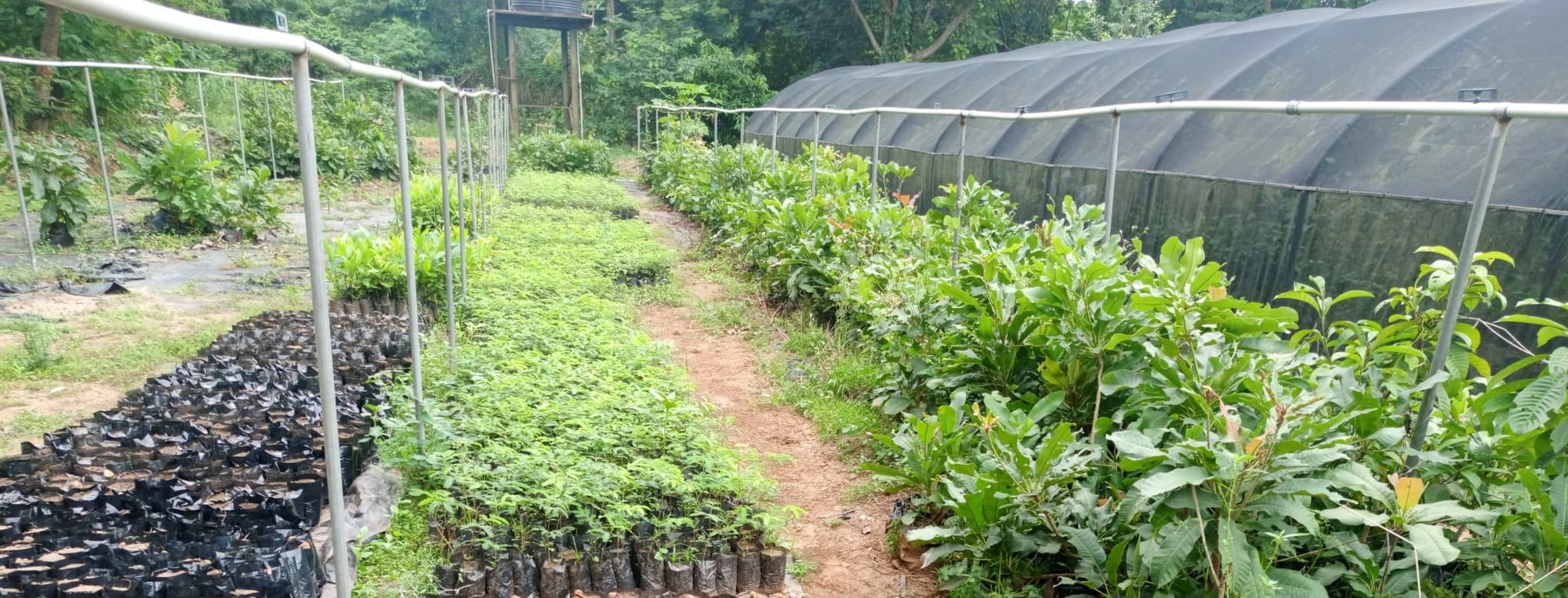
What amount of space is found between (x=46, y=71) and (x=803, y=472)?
14320 millimetres

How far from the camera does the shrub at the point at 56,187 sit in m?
7.38

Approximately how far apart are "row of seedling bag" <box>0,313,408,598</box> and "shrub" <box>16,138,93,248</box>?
4.95 meters

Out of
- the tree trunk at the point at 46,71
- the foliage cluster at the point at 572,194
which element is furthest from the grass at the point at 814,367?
the tree trunk at the point at 46,71

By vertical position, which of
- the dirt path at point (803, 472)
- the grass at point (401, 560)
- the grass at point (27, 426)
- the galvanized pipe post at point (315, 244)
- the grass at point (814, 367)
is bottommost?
the dirt path at point (803, 472)

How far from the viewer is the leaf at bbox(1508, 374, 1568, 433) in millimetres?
1816

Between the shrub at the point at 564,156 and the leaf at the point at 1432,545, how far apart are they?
53.1 ft

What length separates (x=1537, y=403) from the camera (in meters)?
1.84


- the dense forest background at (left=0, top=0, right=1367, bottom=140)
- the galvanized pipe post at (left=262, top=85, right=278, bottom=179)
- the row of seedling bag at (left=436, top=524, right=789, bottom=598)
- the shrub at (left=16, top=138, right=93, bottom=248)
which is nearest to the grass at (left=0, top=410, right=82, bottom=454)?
the row of seedling bag at (left=436, top=524, right=789, bottom=598)

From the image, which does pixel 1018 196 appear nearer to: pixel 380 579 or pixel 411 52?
pixel 380 579

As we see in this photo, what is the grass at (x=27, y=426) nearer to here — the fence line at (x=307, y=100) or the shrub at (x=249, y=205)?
the fence line at (x=307, y=100)

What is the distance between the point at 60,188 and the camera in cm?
756

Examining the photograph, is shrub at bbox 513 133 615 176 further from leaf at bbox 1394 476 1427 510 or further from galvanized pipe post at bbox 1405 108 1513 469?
leaf at bbox 1394 476 1427 510

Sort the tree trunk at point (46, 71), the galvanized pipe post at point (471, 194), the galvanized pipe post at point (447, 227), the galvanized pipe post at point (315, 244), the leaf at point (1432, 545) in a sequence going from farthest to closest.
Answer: the tree trunk at point (46, 71) → the galvanized pipe post at point (471, 194) → the galvanized pipe post at point (447, 227) → the leaf at point (1432, 545) → the galvanized pipe post at point (315, 244)

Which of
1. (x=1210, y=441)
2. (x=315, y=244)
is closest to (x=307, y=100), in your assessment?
(x=315, y=244)
